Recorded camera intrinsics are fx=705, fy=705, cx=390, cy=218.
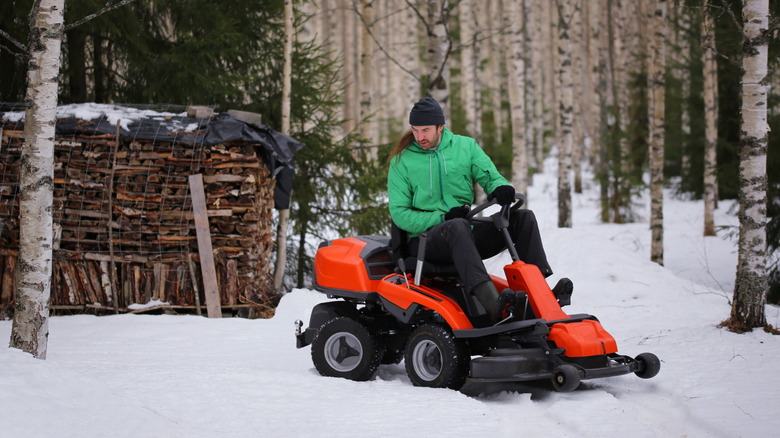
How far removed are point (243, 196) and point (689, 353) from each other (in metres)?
5.13

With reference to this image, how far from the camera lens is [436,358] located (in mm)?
4617

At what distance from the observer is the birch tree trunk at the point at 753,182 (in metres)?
5.90

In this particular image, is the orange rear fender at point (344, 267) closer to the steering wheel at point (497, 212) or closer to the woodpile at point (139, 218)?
the steering wheel at point (497, 212)

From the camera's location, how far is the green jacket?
191 inches

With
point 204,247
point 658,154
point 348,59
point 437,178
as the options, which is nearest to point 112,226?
point 204,247

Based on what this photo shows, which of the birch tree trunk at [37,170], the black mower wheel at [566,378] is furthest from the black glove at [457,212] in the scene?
the birch tree trunk at [37,170]

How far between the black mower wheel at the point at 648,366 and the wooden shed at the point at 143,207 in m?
5.07

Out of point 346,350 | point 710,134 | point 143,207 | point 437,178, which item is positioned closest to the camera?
point 437,178

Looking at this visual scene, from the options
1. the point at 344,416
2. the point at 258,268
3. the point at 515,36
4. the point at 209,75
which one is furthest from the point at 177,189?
the point at 515,36

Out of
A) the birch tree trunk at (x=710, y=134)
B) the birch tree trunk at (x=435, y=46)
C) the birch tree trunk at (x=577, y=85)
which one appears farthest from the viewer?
the birch tree trunk at (x=577, y=85)

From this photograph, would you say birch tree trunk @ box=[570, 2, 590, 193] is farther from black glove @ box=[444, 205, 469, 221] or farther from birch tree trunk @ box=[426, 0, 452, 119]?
black glove @ box=[444, 205, 469, 221]

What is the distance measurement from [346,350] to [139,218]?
4230 millimetres

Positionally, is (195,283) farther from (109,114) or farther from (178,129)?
(109,114)

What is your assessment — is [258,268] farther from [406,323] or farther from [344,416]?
[344,416]
